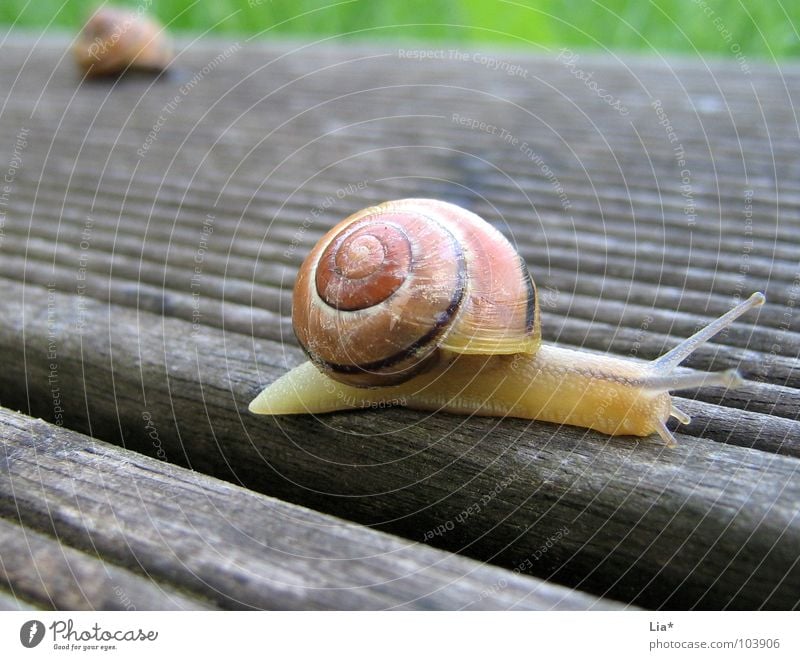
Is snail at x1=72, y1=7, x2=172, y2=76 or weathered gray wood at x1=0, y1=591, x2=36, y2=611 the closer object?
weathered gray wood at x1=0, y1=591, x2=36, y2=611

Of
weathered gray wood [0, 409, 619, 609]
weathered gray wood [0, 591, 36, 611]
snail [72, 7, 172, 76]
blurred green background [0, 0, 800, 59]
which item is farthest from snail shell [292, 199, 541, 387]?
blurred green background [0, 0, 800, 59]

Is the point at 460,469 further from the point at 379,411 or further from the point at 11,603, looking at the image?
the point at 11,603

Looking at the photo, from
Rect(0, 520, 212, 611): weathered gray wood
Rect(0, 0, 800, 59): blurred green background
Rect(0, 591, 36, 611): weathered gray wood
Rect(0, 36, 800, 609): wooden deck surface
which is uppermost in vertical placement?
Rect(0, 0, 800, 59): blurred green background

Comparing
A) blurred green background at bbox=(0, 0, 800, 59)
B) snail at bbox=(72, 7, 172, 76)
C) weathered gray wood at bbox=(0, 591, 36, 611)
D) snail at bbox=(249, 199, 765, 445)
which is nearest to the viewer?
weathered gray wood at bbox=(0, 591, 36, 611)

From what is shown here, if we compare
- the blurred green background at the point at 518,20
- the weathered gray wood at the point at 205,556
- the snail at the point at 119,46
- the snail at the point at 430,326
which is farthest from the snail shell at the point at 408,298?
the blurred green background at the point at 518,20

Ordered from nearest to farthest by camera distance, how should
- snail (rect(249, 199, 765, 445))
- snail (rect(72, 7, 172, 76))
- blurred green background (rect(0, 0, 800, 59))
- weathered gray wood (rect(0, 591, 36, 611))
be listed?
weathered gray wood (rect(0, 591, 36, 611)) < snail (rect(249, 199, 765, 445)) < snail (rect(72, 7, 172, 76)) < blurred green background (rect(0, 0, 800, 59))

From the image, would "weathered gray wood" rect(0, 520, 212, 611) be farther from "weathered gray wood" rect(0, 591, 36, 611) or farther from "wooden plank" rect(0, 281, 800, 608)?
"wooden plank" rect(0, 281, 800, 608)

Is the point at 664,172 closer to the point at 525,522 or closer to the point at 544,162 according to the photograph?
A: the point at 544,162

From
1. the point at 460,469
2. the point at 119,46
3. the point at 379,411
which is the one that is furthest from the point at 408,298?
the point at 119,46
